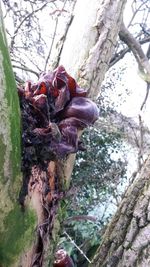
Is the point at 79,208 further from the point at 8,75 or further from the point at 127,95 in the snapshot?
the point at 8,75

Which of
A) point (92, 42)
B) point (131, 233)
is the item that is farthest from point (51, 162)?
point (92, 42)

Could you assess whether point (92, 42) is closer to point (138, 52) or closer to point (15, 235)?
point (15, 235)

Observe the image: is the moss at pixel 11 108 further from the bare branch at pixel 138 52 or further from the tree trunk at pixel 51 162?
the bare branch at pixel 138 52

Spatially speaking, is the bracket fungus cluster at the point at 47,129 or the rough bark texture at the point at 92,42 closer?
the bracket fungus cluster at the point at 47,129

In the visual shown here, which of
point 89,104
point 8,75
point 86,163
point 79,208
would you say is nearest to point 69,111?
point 89,104

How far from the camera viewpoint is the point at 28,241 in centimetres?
65

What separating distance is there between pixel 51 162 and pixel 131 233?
11.1 inches

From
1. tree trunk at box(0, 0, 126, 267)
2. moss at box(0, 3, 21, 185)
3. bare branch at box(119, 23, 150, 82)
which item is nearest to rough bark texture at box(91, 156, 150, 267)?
tree trunk at box(0, 0, 126, 267)

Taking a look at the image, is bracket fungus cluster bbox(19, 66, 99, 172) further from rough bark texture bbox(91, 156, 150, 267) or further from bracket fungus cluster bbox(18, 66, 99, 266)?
rough bark texture bbox(91, 156, 150, 267)

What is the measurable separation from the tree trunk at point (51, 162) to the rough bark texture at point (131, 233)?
159 mm

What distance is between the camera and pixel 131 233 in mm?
861

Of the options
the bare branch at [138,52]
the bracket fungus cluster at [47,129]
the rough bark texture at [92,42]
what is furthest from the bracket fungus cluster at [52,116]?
the bare branch at [138,52]

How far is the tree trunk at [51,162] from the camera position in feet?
1.87

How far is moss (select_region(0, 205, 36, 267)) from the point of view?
0.59 metres
